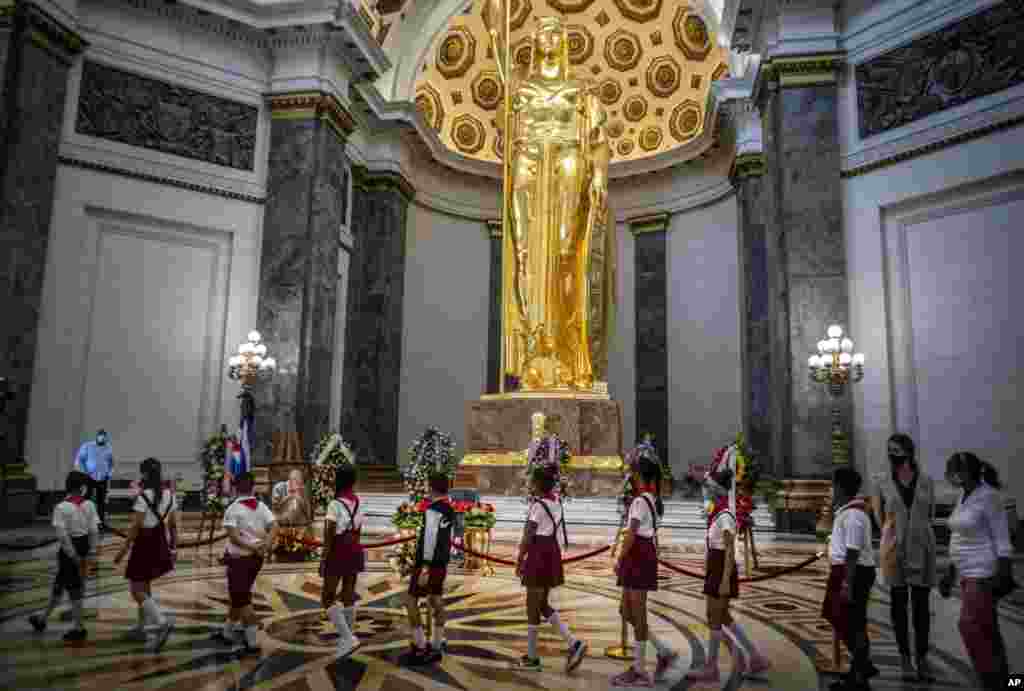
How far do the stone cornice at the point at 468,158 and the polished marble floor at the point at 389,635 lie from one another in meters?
12.2

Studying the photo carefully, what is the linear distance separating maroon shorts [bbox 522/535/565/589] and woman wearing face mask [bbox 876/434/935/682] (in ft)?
6.20

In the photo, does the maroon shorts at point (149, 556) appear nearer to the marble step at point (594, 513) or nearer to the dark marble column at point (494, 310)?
the marble step at point (594, 513)

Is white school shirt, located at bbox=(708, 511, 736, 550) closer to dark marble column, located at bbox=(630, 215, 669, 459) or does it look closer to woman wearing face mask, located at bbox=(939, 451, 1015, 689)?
woman wearing face mask, located at bbox=(939, 451, 1015, 689)

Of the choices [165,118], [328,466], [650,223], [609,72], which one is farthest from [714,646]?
[609,72]

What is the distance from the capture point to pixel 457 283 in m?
20.6

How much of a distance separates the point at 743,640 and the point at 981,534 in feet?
5.89

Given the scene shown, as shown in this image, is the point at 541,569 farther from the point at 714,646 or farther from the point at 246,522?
the point at 246,522

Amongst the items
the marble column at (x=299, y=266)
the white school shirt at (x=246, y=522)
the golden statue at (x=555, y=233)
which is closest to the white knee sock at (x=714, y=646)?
the white school shirt at (x=246, y=522)

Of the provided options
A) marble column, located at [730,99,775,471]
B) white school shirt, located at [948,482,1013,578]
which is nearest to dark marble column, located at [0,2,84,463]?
white school shirt, located at [948,482,1013,578]

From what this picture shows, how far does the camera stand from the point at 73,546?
4547mm

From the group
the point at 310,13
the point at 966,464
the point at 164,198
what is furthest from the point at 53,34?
the point at 966,464

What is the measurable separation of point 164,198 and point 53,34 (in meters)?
2.89

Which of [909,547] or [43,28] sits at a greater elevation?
[43,28]

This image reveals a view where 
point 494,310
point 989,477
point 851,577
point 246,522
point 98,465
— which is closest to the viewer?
point 989,477
